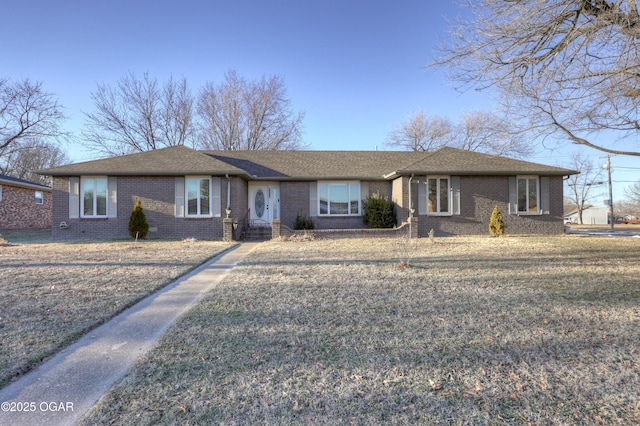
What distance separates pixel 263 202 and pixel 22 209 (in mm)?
16486

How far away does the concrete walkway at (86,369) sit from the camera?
2.19 m

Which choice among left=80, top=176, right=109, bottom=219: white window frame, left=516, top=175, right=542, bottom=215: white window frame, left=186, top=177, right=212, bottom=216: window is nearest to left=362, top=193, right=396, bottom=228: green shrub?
left=516, top=175, right=542, bottom=215: white window frame

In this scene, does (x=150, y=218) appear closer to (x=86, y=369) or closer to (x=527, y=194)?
(x=86, y=369)

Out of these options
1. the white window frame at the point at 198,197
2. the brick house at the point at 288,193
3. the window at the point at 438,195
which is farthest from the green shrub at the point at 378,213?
the white window frame at the point at 198,197

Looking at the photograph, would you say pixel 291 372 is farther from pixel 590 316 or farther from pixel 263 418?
pixel 590 316

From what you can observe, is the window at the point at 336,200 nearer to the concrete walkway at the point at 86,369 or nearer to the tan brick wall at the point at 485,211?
the tan brick wall at the point at 485,211

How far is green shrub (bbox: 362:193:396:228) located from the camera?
14.4 m

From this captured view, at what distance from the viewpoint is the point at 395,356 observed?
2.92m

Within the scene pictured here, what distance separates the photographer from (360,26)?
12633mm

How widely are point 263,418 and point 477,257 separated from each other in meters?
7.50

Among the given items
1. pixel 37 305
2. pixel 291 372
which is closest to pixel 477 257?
pixel 291 372

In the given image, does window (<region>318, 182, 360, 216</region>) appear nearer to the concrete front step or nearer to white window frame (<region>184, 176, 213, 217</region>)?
the concrete front step

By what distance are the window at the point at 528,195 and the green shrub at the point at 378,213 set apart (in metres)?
5.50

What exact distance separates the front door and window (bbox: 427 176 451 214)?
6.70m
